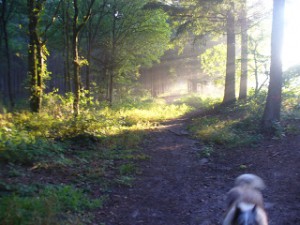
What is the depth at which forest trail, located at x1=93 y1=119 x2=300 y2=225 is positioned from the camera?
6117mm

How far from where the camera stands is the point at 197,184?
794 cm

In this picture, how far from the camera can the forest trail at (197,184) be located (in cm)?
612

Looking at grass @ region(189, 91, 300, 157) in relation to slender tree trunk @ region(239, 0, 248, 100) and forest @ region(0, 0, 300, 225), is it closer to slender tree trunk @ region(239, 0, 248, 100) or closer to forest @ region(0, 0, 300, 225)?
forest @ region(0, 0, 300, 225)

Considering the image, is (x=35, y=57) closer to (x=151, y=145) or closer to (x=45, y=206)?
(x=151, y=145)

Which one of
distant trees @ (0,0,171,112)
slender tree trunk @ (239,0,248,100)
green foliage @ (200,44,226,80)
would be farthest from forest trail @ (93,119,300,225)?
green foliage @ (200,44,226,80)

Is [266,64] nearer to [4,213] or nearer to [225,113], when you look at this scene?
[225,113]

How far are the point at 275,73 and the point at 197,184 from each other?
5684 mm

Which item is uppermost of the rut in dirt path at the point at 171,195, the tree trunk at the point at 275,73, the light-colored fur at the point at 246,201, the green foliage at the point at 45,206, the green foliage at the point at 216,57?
the green foliage at the point at 216,57

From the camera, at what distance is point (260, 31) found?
18016 millimetres

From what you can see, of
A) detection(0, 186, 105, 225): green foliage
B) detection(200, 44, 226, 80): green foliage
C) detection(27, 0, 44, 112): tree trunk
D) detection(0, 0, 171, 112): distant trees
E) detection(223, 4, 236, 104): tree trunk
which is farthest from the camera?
detection(200, 44, 226, 80): green foliage

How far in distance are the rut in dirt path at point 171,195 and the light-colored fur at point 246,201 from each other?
1305mm

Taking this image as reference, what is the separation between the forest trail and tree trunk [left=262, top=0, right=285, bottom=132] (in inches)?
50.1

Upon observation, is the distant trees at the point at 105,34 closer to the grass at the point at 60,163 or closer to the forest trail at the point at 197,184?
the grass at the point at 60,163

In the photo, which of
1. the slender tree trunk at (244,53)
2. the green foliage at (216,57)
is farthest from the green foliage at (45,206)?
the green foliage at (216,57)
